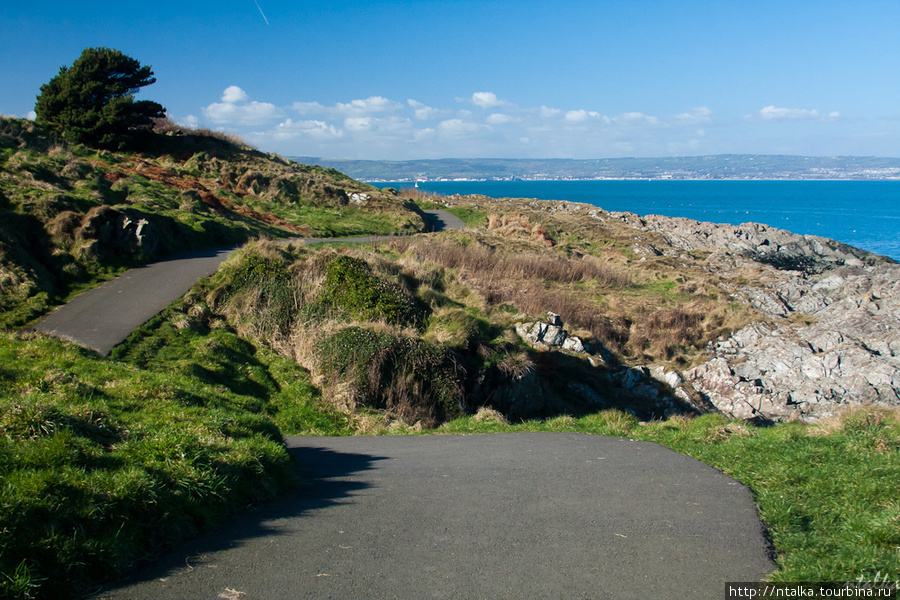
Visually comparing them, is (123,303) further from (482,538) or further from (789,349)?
(789,349)

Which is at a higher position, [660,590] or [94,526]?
[94,526]

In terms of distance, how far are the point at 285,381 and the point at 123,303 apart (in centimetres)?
481

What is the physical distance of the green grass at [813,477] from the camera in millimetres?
4398

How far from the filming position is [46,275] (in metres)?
13.7

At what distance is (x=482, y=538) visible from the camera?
198 inches

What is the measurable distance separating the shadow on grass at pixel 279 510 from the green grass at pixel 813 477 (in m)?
3.17

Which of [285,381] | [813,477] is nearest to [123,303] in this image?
[285,381]

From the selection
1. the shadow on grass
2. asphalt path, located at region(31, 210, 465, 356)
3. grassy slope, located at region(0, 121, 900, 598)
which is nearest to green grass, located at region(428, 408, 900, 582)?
grassy slope, located at region(0, 121, 900, 598)

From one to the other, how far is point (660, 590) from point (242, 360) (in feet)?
33.7

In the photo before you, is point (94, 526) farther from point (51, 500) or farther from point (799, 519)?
point (799, 519)

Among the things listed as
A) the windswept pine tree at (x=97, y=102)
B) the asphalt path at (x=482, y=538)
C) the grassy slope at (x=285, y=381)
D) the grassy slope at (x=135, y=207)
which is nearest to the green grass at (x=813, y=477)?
the grassy slope at (x=285, y=381)

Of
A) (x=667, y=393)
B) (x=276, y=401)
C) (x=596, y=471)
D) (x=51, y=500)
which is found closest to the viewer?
(x=51, y=500)

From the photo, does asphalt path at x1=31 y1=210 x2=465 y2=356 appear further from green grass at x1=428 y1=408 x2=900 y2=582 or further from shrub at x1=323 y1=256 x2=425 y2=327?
green grass at x1=428 y1=408 x2=900 y2=582

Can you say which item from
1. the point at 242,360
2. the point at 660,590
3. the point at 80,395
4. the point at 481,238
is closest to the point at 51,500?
the point at 80,395
